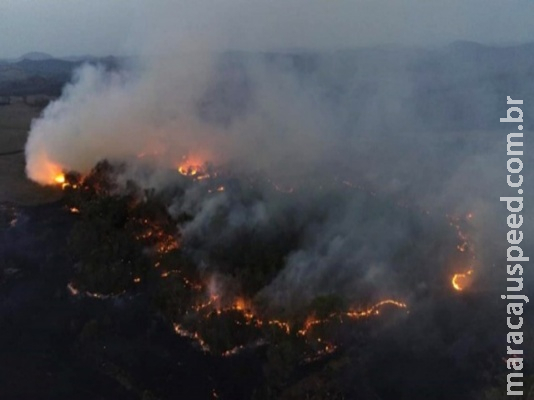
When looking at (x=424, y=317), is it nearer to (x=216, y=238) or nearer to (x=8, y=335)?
(x=216, y=238)

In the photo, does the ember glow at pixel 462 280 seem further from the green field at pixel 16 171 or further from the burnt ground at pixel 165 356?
the green field at pixel 16 171

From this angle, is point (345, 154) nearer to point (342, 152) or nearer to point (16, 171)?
point (342, 152)

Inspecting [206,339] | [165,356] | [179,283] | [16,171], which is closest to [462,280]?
[206,339]

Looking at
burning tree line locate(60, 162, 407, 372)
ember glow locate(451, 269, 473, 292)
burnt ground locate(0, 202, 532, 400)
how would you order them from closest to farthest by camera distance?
burnt ground locate(0, 202, 532, 400) → burning tree line locate(60, 162, 407, 372) → ember glow locate(451, 269, 473, 292)

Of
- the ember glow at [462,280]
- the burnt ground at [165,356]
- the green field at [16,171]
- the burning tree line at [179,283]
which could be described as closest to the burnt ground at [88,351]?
the burnt ground at [165,356]

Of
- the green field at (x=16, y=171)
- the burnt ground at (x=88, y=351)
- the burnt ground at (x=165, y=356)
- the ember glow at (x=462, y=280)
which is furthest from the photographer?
the green field at (x=16, y=171)

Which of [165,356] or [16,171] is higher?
[16,171]

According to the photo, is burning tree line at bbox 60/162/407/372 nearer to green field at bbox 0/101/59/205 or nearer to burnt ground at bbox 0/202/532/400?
burnt ground at bbox 0/202/532/400

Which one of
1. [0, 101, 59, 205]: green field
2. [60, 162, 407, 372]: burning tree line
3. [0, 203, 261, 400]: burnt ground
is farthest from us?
[0, 101, 59, 205]: green field

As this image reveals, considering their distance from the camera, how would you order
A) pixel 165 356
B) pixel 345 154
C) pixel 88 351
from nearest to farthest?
1. pixel 165 356
2. pixel 88 351
3. pixel 345 154

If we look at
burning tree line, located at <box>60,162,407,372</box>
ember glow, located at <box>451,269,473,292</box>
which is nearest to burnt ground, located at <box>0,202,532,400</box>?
burning tree line, located at <box>60,162,407,372</box>

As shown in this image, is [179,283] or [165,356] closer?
[165,356]

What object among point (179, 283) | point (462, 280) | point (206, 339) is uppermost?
point (462, 280)

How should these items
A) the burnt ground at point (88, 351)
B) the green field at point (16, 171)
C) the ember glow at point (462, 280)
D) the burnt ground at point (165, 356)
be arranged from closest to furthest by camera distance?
the burnt ground at point (165, 356) → the burnt ground at point (88, 351) → the ember glow at point (462, 280) → the green field at point (16, 171)
